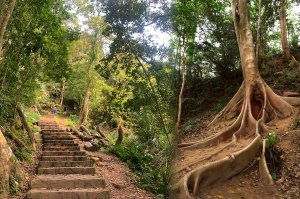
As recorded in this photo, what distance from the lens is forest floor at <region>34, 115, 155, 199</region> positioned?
704cm

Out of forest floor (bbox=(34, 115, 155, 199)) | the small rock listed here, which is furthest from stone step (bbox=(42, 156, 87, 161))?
the small rock

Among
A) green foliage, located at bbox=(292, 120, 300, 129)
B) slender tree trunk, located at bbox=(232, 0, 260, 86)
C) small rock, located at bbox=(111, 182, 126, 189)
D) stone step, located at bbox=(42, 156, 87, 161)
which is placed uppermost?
slender tree trunk, located at bbox=(232, 0, 260, 86)

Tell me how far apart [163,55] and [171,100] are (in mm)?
1104

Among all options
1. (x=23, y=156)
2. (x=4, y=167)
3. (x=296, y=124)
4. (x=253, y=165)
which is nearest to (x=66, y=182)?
(x=4, y=167)

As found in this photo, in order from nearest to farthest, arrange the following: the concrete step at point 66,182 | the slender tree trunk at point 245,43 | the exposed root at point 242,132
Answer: the exposed root at point 242,132
the concrete step at point 66,182
the slender tree trunk at point 245,43

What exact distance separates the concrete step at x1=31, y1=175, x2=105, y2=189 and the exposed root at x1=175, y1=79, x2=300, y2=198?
2.07m

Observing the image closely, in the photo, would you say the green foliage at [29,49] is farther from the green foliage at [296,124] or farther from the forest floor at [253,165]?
the green foliage at [296,124]

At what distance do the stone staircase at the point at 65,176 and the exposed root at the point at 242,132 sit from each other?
1896 millimetres

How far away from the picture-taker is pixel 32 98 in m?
10.7

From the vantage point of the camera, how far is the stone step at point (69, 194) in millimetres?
6219

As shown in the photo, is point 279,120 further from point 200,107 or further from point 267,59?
point 267,59

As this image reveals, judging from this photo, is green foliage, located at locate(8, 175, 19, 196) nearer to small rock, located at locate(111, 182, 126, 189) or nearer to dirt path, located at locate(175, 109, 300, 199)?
small rock, located at locate(111, 182, 126, 189)

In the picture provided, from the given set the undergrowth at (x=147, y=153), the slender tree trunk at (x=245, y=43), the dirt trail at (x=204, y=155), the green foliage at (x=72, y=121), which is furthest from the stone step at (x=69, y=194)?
the green foliage at (x=72, y=121)

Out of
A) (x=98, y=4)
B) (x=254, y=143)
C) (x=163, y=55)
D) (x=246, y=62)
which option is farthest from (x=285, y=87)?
(x=98, y=4)
